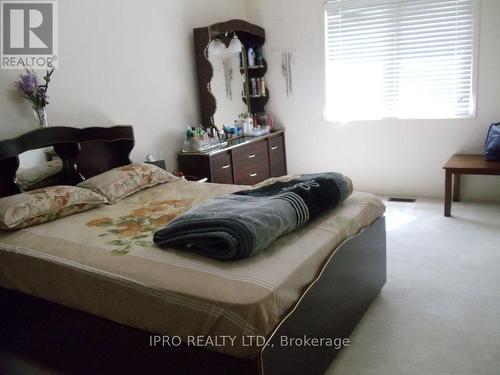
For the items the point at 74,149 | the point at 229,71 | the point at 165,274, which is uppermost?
the point at 229,71

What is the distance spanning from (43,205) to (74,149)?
0.69 metres

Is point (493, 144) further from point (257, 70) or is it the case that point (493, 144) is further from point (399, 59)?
point (257, 70)

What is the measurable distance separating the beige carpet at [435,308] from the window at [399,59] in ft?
4.06

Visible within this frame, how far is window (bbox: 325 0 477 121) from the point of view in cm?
383

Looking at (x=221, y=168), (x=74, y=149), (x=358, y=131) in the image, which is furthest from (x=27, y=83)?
(x=358, y=131)

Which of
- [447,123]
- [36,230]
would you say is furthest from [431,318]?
[447,123]

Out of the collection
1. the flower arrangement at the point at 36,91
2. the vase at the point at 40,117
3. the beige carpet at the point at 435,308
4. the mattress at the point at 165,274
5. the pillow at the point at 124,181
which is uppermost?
the flower arrangement at the point at 36,91

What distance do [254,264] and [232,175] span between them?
2.29m

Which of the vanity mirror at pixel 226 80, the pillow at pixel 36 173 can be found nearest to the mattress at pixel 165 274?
the pillow at pixel 36 173

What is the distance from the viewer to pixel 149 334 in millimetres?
1468

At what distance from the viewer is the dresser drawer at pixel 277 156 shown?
14.6 feet

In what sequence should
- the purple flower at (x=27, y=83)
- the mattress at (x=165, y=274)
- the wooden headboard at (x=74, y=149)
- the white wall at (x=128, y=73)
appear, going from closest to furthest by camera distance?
the mattress at (x=165, y=274) → the wooden headboard at (x=74, y=149) → the purple flower at (x=27, y=83) → the white wall at (x=128, y=73)

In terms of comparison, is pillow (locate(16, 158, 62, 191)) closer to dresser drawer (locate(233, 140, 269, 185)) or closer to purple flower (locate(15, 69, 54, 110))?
purple flower (locate(15, 69, 54, 110))

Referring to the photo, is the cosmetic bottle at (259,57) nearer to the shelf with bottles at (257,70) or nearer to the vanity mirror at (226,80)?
the shelf with bottles at (257,70)
